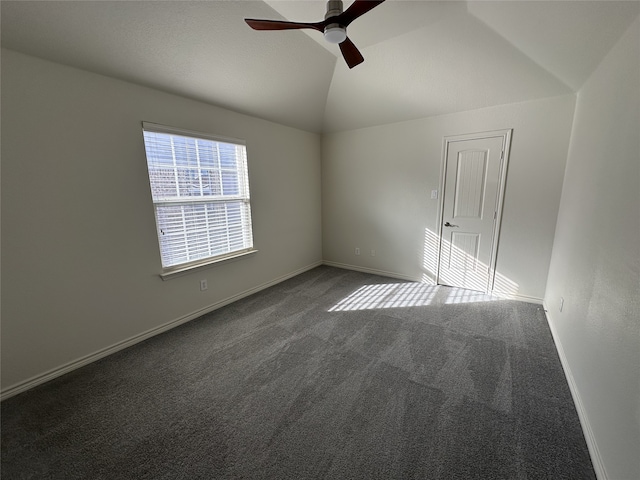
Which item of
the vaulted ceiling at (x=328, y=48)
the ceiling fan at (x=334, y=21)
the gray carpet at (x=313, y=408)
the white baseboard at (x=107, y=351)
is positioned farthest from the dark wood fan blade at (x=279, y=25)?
the white baseboard at (x=107, y=351)

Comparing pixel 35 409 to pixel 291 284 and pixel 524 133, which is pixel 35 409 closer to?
pixel 291 284

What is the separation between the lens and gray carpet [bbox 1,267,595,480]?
4.46 ft

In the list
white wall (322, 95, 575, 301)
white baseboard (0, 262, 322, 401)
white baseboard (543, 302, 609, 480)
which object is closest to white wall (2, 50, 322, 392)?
white baseboard (0, 262, 322, 401)

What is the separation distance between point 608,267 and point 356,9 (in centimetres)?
203

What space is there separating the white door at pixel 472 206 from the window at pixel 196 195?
270cm

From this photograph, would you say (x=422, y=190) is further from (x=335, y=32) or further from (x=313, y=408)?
(x=313, y=408)

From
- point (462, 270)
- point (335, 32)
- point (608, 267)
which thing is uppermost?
point (335, 32)

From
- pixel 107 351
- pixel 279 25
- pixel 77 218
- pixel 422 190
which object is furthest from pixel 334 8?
pixel 107 351

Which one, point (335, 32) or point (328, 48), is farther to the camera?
point (328, 48)

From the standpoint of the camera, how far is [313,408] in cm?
170

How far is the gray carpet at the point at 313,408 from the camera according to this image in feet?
4.46

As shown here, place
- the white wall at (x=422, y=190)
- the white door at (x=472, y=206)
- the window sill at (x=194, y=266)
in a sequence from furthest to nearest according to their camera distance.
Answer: the white door at (x=472, y=206)
the white wall at (x=422, y=190)
the window sill at (x=194, y=266)

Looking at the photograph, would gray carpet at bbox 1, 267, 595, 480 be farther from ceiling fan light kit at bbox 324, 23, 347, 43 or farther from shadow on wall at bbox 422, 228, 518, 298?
ceiling fan light kit at bbox 324, 23, 347, 43

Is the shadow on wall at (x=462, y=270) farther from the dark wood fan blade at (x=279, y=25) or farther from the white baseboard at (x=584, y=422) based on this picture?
the dark wood fan blade at (x=279, y=25)
